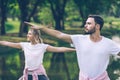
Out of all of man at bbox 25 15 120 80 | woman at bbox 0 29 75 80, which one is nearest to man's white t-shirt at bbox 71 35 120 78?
man at bbox 25 15 120 80

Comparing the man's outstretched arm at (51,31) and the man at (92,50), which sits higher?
the man's outstretched arm at (51,31)

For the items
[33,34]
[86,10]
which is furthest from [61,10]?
[33,34]

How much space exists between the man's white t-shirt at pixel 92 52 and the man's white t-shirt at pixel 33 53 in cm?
228

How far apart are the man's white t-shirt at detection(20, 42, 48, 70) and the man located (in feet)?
7.39

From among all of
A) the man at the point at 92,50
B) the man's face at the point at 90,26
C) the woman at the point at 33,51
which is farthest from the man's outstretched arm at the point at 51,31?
the woman at the point at 33,51

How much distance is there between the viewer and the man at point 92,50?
696 centimetres

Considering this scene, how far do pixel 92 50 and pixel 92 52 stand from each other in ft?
0.12

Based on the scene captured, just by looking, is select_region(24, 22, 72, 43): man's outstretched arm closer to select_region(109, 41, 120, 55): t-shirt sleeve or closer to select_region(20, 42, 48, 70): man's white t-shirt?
select_region(109, 41, 120, 55): t-shirt sleeve

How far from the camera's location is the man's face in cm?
702

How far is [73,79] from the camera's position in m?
16.4

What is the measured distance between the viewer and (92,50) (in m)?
6.95

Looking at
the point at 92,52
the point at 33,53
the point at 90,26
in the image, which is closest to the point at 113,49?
the point at 92,52

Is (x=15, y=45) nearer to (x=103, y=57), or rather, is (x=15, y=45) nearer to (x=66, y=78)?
(x=103, y=57)

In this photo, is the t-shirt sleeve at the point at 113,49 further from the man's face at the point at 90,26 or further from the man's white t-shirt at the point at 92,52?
the man's face at the point at 90,26
